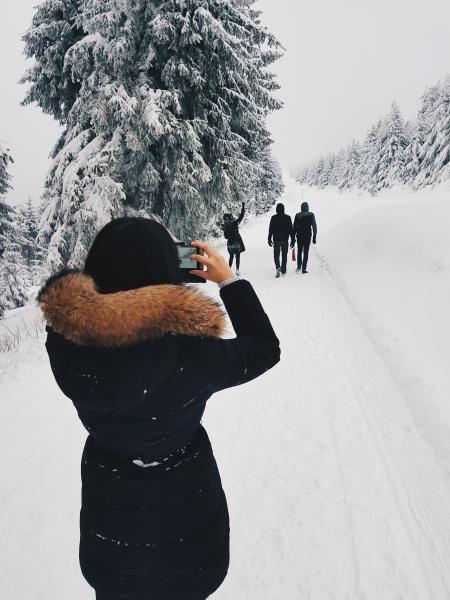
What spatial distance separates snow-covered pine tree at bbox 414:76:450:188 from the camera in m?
25.3

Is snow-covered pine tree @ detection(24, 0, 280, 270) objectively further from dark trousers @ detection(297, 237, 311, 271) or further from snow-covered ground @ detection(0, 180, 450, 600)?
snow-covered ground @ detection(0, 180, 450, 600)

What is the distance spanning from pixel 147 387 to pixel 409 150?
4684 centimetres

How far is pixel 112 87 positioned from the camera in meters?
8.15

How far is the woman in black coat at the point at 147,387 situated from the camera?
1024 millimetres

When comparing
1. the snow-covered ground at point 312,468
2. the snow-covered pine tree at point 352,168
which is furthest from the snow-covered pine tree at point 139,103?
the snow-covered pine tree at point 352,168

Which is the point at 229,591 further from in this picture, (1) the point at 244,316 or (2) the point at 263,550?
(1) the point at 244,316

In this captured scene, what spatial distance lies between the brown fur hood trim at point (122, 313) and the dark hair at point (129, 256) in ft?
0.20

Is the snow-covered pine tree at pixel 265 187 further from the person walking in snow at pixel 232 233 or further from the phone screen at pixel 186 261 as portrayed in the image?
the phone screen at pixel 186 261

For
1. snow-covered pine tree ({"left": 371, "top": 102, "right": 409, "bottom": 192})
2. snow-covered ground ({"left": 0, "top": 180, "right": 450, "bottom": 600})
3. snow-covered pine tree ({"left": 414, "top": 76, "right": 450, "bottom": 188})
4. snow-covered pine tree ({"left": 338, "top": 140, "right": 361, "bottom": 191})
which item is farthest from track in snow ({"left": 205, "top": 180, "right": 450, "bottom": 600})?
snow-covered pine tree ({"left": 338, "top": 140, "right": 361, "bottom": 191})

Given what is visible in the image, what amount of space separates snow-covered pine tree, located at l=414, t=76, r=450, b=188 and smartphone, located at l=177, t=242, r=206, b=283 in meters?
30.2

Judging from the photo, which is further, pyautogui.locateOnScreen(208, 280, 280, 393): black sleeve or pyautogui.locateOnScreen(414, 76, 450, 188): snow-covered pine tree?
pyautogui.locateOnScreen(414, 76, 450, 188): snow-covered pine tree

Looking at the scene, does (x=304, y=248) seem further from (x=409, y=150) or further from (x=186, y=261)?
(x=409, y=150)

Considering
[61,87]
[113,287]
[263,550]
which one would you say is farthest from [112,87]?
[263,550]

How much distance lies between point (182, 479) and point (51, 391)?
4030mm
